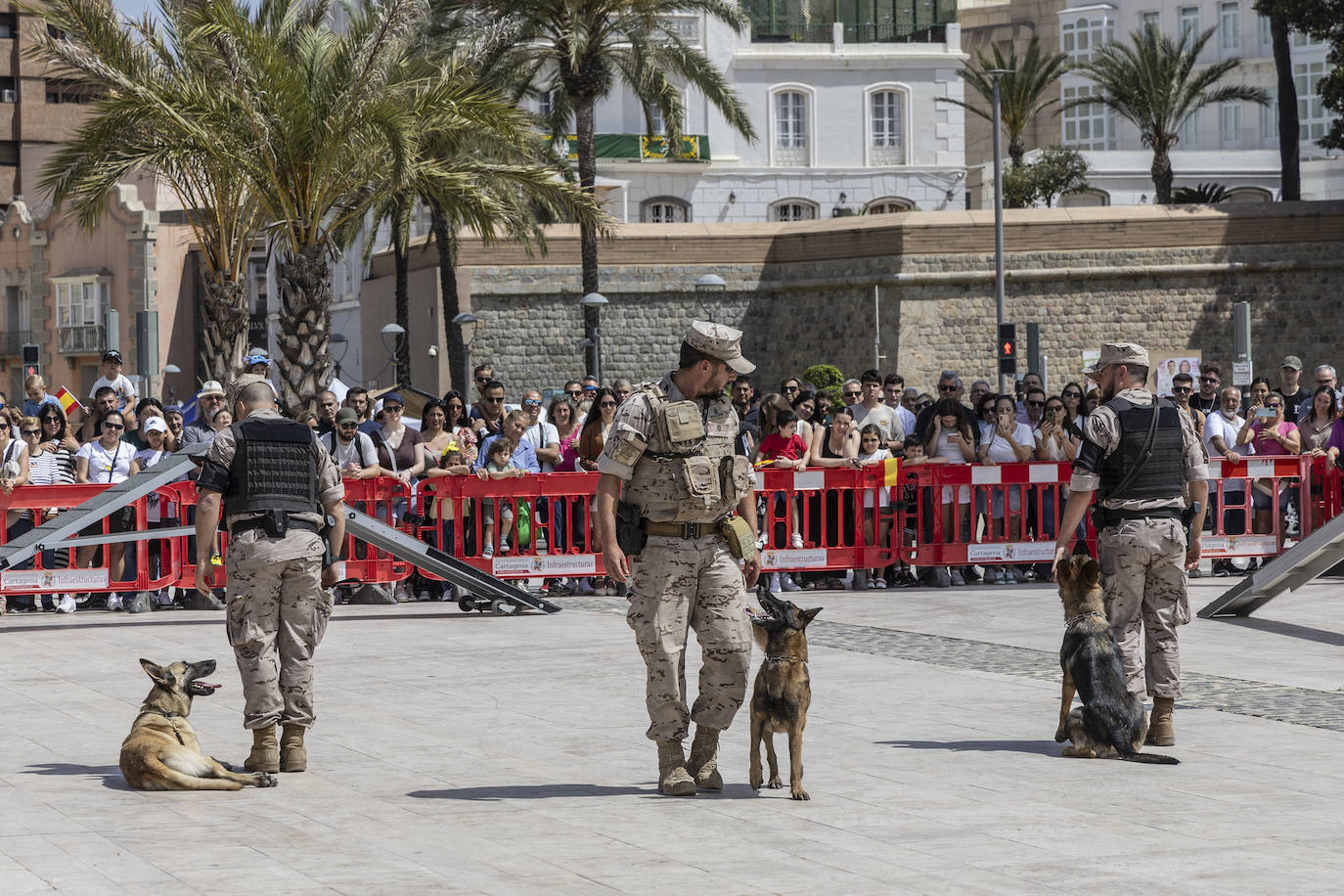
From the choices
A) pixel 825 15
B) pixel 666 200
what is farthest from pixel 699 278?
pixel 825 15

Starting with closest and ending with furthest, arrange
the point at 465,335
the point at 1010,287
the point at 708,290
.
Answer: the point at 465,335
the point at 1010,287
the point at 708,290

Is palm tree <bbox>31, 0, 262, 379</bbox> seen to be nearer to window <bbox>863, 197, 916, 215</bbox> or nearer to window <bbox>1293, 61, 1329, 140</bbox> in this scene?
window <bbox>863, 197, 916, 215</bbox>

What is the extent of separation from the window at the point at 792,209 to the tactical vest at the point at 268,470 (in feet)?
166

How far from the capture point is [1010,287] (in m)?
41.5

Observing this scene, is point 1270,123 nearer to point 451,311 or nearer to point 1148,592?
point 451,311

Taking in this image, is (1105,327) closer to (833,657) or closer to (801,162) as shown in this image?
(801,162)

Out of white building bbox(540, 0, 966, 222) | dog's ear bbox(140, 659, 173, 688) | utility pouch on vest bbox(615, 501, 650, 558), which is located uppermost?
white building bbox(540, 0, 966, 222)

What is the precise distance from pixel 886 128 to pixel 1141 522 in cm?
5134

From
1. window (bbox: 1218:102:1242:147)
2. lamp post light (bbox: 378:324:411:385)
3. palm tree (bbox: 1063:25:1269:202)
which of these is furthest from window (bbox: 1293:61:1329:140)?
lamp post light (bbox: 378:324:411:385)

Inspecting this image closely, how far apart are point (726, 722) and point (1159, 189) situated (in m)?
48.4

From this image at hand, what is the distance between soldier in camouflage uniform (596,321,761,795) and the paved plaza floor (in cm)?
30

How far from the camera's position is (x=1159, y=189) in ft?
173

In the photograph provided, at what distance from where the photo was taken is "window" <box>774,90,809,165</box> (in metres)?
57.9

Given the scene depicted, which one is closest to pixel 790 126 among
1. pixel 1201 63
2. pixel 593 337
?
pixel 593 337
